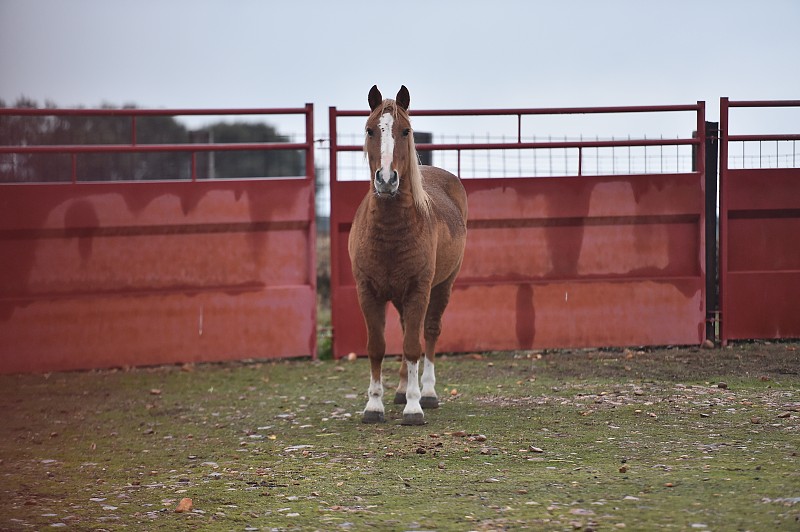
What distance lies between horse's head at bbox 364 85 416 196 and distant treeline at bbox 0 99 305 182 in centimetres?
1094

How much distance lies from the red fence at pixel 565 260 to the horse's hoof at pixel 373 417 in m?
2.68

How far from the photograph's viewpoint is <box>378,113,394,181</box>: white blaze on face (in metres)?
5.65

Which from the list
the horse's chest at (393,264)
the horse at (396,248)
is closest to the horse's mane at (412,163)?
the horse at (396,248)

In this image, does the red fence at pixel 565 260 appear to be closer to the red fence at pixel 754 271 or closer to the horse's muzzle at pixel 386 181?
the red fence at pixel 754 271

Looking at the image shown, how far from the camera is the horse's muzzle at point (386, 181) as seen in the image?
5.62 meters

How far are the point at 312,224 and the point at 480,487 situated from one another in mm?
4818

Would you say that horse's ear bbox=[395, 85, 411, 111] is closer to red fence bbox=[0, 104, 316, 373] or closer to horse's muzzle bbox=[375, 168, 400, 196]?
horse's muzzle bbox=[375, 168, 400, 196]

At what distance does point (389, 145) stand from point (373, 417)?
1706 millimetres

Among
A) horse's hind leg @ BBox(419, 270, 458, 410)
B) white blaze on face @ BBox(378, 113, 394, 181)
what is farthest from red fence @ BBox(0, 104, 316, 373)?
white blaze on face @ BBox(378, 113, 394, 181)

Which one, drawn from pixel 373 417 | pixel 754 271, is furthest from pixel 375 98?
pixel 754 271

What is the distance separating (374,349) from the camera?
638 centimetres

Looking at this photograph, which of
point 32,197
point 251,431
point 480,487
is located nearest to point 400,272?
point 251,431

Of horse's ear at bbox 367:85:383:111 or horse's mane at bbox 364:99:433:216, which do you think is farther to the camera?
horse's ear at bbox 367:85:383:111

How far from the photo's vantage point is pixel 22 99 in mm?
19609
